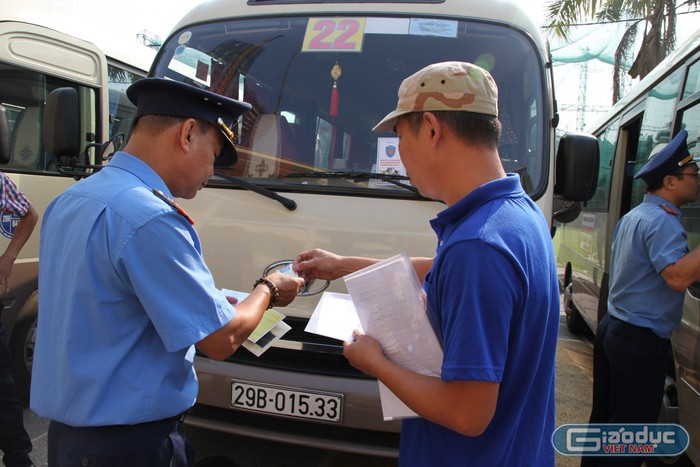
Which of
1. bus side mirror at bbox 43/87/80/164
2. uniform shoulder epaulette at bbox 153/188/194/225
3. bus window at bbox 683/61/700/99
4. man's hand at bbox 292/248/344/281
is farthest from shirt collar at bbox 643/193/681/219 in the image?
bus side mirror at bbox 43/87/80/164

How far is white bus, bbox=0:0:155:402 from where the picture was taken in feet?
12.3

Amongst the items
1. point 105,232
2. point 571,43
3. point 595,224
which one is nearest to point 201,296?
point 105,232

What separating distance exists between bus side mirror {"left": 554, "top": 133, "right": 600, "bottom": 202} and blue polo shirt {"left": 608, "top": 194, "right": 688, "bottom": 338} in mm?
301

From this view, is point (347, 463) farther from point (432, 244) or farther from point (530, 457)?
point (530, 457)

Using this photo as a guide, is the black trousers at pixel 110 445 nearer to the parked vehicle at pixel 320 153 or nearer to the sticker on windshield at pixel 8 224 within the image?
the parked vehicle at pixel 320 153

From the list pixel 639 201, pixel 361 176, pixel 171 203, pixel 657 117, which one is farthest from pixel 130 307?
pixel 639 201

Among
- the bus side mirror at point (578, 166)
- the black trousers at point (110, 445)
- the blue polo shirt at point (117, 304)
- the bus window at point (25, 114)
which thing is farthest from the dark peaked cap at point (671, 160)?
the bus window at point (25, 114)

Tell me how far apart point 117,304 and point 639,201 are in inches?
183

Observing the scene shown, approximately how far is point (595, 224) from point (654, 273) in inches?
148

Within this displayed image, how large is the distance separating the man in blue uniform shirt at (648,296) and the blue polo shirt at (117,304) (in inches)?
86.2

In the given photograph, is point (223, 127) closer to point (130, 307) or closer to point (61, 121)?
point (130, 307)

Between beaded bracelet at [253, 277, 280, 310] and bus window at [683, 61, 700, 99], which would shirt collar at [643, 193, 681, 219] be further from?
beaded bracelet at [253, 277, 280, 310]

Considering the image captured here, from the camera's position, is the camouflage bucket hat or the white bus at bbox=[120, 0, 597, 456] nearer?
the camouflage bucket hat

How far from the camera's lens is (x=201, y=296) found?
1366 millimetres
